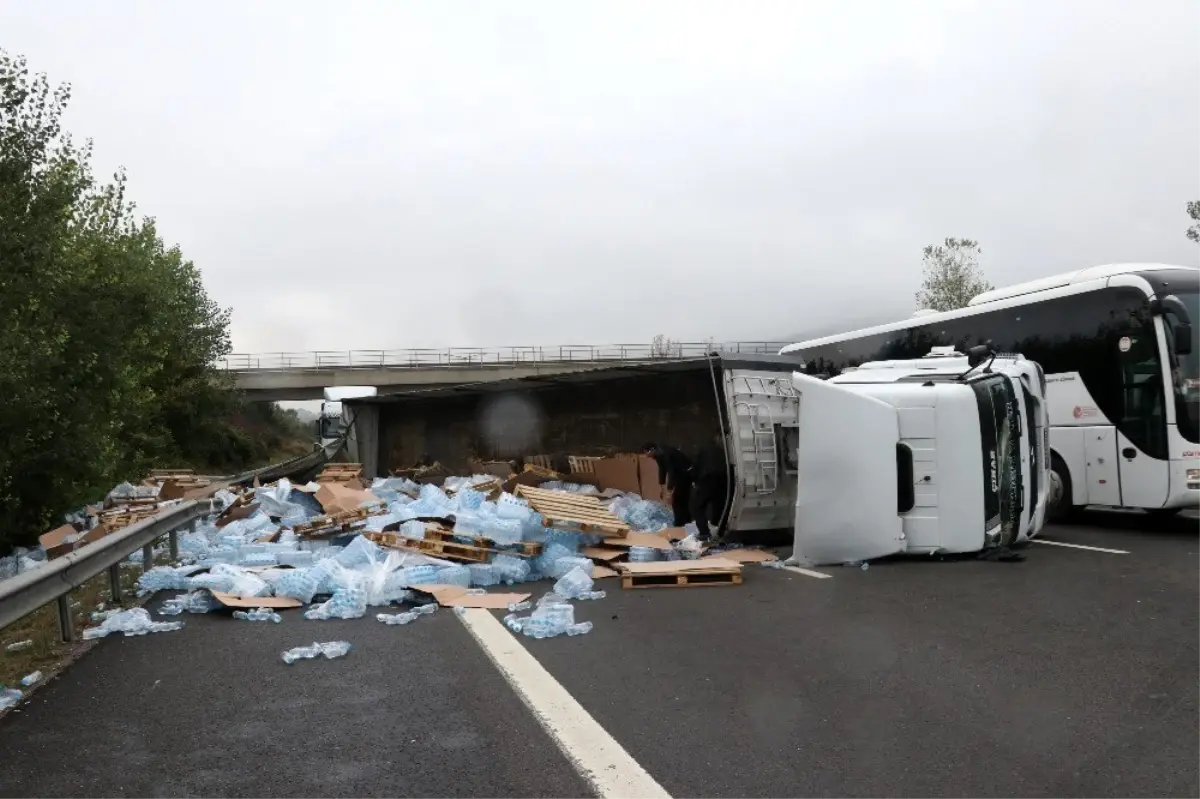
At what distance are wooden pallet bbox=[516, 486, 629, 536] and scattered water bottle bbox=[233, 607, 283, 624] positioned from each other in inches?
135

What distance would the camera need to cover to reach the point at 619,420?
17.5 metres

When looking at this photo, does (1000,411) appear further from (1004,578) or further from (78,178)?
(78,178)

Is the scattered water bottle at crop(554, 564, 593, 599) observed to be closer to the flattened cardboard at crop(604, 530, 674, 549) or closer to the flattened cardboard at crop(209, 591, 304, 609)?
the flattened cardboard at crop(604, 530, 674, 549)

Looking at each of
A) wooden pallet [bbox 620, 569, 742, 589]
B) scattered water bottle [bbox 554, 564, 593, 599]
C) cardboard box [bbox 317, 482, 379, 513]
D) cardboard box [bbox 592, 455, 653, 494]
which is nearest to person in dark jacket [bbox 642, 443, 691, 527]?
cardboard box [bbox 592, 455, 653, 494]

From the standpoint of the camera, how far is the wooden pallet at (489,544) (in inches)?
390

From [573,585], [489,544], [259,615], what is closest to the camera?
[259,615]

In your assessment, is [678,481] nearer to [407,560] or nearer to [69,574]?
[407,560]

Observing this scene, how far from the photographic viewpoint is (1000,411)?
9.64 m

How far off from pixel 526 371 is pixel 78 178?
41310mm

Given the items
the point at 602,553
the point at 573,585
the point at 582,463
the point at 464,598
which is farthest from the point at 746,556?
the point at 582,463

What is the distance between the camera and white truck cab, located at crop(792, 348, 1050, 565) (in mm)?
9336

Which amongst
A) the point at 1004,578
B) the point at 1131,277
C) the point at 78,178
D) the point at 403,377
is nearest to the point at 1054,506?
the point at 1131,277

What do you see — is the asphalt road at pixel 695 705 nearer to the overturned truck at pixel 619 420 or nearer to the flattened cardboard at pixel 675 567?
the flattened cardboard at pixel 675 567

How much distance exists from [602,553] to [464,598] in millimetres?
2490
